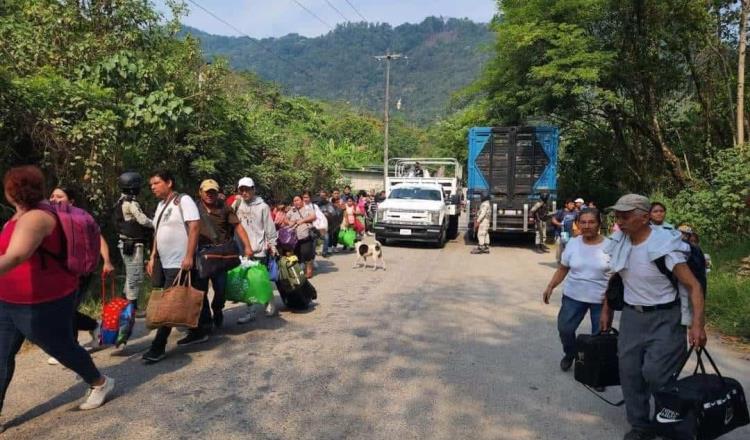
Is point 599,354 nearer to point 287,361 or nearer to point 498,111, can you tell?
point 287,361

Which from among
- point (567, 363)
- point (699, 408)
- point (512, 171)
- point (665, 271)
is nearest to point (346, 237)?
point (512, 171)

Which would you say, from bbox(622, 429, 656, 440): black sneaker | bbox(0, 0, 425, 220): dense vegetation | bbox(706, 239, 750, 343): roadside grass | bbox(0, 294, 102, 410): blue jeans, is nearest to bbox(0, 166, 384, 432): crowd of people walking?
bbox(0, 294, 102, 410): blue jeans

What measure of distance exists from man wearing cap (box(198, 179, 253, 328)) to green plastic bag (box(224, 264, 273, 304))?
0.14m

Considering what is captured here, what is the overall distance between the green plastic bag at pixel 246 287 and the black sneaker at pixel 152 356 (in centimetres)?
106

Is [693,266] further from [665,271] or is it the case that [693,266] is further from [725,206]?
Result: [725,206]

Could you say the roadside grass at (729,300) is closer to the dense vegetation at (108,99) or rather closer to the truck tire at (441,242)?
the truck tire at (441,242)

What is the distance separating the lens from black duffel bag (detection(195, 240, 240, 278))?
5.47m

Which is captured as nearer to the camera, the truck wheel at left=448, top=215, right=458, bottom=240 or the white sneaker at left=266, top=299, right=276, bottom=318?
the white sneaker at left=266, top=299, right=276, bottom=318

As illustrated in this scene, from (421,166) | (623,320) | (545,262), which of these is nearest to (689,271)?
(623,320)

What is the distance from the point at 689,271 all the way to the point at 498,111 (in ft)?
52.6

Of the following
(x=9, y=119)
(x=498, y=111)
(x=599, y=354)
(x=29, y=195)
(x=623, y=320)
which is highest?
(x=498, y=111)

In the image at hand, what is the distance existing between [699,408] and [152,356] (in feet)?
14.1

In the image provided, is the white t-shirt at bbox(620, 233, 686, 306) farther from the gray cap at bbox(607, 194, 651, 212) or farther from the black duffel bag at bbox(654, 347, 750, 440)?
the black duffel bag at bbox(654, 347, 750, 440)

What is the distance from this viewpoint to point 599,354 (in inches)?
162
